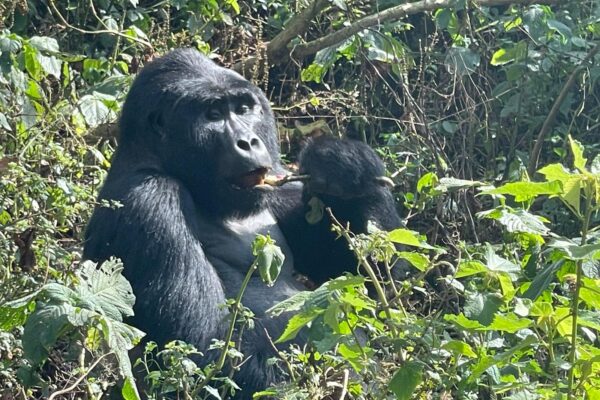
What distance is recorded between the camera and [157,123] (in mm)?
4668

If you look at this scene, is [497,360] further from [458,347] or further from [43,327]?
[43,327]

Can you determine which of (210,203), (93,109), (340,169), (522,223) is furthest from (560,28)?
(522,223)

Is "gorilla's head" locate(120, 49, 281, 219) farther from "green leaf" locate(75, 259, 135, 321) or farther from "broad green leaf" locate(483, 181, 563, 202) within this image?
"broad green leaf" locate(483, 181, 563, 202)

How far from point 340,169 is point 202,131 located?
589mm

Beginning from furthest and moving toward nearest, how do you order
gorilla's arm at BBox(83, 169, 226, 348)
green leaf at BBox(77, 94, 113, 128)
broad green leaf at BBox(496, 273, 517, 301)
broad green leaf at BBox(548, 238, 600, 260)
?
green leaf at BBox(77, 94, 113, 128) → gorilla's arm at BBox(83, 169, 226, 348) → broad green leaf at BBox(496, 273, 517, 301) → broad green leaf at BBox(548, 238, 600, 260)

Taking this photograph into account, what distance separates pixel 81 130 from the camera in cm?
487

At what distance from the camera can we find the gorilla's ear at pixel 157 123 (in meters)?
4.65

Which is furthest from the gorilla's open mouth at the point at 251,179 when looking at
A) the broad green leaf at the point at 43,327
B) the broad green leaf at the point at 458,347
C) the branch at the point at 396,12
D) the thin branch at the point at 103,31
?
the broad green leaf at the point at 43,327

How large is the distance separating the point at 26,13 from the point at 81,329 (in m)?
2.90

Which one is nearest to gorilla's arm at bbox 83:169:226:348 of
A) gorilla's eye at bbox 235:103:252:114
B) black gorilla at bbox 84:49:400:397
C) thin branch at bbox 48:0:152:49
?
black gorilla at bbox 84:49:400:397

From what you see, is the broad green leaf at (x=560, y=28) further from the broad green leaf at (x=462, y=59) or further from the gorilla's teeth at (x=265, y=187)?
the gorilla's teeth at (x=265, y=187)

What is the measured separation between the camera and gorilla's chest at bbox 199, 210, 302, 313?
4.52 meters

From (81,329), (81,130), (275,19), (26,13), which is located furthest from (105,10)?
(81,329)

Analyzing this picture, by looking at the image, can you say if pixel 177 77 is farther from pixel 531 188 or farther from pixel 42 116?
pixel 531 188
